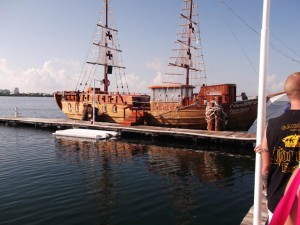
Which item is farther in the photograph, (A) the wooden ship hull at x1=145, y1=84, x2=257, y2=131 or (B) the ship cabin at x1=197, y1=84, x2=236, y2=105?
(B) the ship cabin at x1=197, y1=84, x2=236, y2=105

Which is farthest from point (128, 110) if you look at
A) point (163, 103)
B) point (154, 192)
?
point (154, 192)

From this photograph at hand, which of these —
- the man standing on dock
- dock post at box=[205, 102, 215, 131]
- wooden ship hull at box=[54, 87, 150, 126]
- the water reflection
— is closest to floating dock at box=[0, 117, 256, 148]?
dock post at box=[205, 102, 215, 131]

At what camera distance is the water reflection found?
1020cm

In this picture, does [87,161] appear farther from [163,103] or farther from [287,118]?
[287,118]

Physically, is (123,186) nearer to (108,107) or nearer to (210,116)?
(210,116)

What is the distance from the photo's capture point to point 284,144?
126 inches

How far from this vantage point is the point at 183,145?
23.8 metres

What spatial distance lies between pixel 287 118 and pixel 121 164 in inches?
577

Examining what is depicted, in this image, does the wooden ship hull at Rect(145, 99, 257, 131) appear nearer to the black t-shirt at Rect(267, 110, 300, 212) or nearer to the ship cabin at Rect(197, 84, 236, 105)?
the ship cabin at Rect(197, 84, 236, 105)

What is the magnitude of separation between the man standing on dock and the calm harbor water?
6.61 metres

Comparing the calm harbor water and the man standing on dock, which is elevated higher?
the man standing on dock

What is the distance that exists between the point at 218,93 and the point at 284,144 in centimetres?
2355

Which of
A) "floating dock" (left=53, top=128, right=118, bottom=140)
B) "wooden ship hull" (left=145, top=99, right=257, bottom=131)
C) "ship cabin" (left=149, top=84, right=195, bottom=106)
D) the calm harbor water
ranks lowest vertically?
the calm harbor water

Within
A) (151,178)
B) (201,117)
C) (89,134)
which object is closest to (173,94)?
(201,117)
